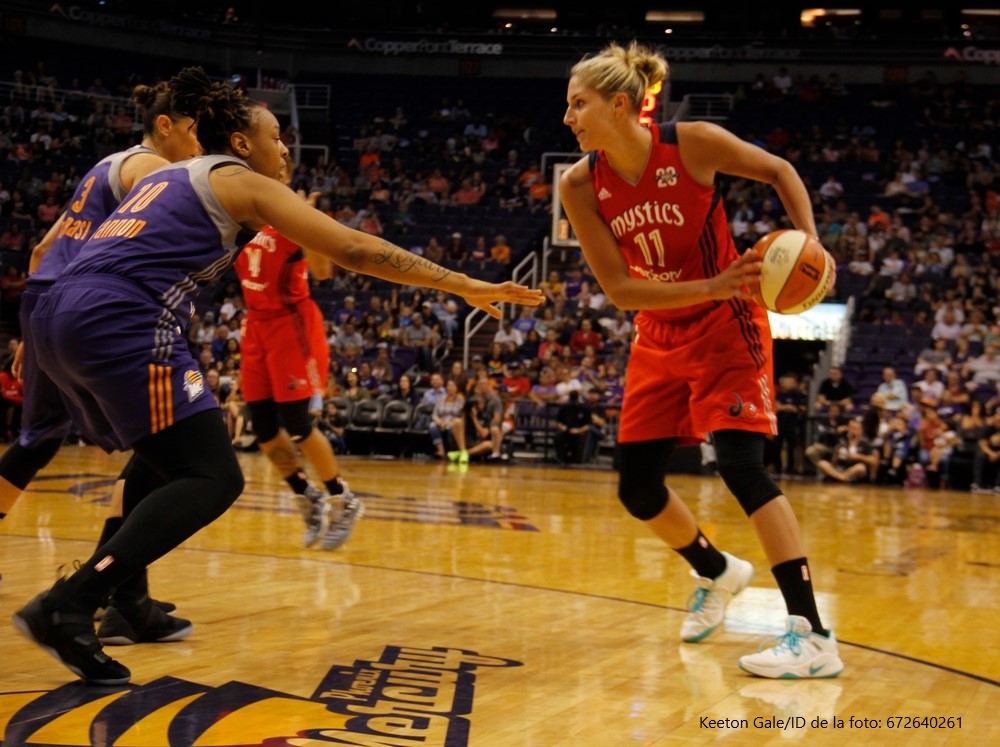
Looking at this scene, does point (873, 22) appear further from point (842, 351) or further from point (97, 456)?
point (97, 456)

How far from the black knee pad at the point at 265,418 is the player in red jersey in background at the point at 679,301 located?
3.11 metres

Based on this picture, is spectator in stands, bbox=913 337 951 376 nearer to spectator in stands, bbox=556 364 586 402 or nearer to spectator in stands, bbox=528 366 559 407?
spectator in stands, bbox=556 364 586 402

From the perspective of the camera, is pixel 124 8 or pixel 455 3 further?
pixel 455 3

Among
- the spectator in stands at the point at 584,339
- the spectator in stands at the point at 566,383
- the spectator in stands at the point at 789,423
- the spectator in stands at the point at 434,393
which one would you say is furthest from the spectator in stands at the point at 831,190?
the spectator in stands at the point at 434,393

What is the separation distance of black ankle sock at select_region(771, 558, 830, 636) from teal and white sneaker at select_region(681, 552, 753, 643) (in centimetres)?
44

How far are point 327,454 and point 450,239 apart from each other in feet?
50.4

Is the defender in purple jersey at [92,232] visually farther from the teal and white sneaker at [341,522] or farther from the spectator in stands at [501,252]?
the spectator in stands at [501,252]

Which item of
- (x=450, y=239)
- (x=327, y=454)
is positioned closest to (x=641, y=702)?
(x=327, y=454)

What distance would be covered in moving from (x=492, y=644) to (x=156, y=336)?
1.66 metres

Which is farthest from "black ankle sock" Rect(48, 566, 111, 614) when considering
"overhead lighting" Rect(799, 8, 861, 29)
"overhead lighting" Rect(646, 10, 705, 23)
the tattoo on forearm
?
"overhead lighting" Rect(799, 8, 861, 29)

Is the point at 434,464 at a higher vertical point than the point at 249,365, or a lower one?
lower

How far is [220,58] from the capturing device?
28.4 m

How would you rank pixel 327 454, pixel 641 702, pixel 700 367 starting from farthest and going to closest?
pixel 327 454 → pixel 700 367 → pixel 641 702

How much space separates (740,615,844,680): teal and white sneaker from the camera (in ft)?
12.4
